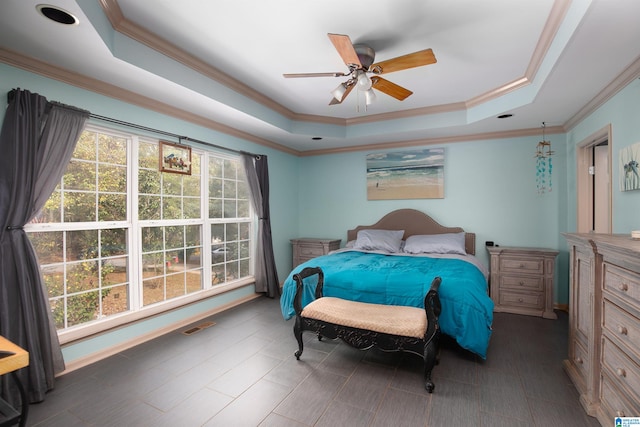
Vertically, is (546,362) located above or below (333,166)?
below

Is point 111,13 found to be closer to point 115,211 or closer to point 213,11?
point 213,11

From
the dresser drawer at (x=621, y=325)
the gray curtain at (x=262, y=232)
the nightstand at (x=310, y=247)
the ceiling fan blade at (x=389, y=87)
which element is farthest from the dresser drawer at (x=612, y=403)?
the gray curtain at (x=262, y=232)

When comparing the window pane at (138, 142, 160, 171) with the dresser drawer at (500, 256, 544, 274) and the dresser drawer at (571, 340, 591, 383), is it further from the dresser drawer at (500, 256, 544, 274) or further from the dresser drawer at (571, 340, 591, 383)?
the dresser drawer at (500, 256, 544, 274)

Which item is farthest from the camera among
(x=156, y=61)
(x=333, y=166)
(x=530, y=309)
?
(x=333, y=166)

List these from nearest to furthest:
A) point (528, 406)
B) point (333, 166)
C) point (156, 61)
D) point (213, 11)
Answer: point (528, 406), point (213, 11), point (156, 61), point (333, 166)

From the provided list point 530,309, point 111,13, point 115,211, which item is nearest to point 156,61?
point 111,13

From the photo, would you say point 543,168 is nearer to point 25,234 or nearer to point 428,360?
point 428,360

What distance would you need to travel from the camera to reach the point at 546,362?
97.5 inches

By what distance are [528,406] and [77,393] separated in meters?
3.08

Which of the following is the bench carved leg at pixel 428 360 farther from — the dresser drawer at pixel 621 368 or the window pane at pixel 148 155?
the window pane at pixel 148 155

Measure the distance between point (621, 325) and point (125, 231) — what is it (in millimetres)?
3779

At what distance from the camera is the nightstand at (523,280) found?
3.54m

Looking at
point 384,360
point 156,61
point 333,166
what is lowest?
point 384,360

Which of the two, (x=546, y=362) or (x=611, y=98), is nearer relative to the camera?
(x=546, y=362)
